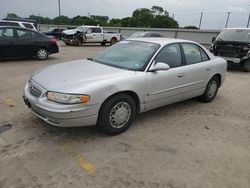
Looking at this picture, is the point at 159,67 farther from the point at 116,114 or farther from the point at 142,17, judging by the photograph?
the point at 142,17

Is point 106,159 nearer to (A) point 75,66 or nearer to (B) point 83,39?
(A) point 75,66

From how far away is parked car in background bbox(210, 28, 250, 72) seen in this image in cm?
953

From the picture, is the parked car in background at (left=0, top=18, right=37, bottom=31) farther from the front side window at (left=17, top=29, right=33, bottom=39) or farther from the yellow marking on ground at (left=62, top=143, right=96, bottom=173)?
the yellow marking on ground at (left=62, top=143, right=96, bottom=173)

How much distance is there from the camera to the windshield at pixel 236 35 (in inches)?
389

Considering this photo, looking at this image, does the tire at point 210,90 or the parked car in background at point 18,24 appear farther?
the parked car in background at point 18,24

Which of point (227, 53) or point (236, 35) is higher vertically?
point (236, 35)

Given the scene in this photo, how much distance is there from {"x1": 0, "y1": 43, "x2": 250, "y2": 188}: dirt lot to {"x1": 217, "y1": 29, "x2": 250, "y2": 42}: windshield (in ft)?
20.2

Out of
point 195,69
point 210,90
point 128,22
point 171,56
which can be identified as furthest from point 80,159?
point 128,22

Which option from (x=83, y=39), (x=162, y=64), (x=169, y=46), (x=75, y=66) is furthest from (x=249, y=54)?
(x=83, y=39)

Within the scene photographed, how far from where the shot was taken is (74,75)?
3668 mm

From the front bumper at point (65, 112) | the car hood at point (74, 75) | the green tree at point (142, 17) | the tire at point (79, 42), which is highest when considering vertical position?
the green tree at point (142, 17)

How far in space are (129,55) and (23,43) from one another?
7133 millimetres

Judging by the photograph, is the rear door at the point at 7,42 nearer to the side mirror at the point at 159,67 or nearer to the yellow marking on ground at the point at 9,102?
the yellow marking on ground at the point at 9,102

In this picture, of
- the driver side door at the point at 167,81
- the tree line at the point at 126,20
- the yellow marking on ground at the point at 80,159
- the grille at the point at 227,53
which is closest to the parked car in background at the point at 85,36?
the grille at the point at 227,53
